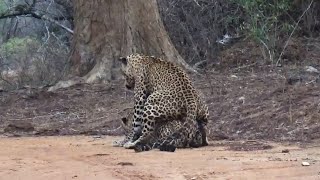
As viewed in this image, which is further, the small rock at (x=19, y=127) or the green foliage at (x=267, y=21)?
the green foliage at (x=267, y=21)

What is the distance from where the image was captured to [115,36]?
17438mm

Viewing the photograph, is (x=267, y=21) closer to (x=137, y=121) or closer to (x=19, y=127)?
(x=19, y=127)

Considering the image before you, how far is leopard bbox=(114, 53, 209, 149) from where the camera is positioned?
1077cm

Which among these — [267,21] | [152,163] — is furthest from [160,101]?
[267,21]

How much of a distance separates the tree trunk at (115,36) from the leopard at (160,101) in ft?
19.1

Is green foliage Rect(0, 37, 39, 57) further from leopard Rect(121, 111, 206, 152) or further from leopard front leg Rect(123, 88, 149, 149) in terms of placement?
leopard Rect(121, 111, 206, 152)

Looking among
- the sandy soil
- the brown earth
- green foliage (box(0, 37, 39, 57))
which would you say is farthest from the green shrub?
the sandy soil

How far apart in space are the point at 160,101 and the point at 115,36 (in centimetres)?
680

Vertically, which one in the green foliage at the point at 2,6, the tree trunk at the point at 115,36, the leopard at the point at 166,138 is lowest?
the leopard at the point at 166,138

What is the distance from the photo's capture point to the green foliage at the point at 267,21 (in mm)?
18375

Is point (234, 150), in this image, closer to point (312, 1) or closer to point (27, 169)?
point (27, 169)

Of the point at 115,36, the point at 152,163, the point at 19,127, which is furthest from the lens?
the point at 115,36

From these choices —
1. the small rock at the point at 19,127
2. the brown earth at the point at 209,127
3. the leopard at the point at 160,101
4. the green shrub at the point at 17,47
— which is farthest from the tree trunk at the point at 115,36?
the green shrub at the point at 17,47

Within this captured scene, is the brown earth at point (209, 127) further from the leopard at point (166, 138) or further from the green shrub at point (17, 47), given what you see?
the green shrub at point (17, 47)
